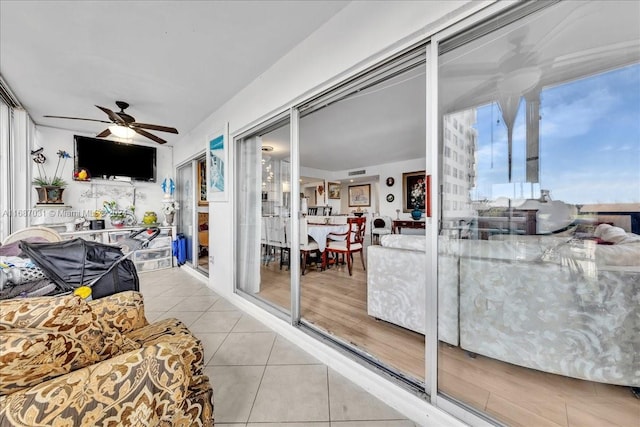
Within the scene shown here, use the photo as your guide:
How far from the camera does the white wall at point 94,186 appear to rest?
12.8 ft

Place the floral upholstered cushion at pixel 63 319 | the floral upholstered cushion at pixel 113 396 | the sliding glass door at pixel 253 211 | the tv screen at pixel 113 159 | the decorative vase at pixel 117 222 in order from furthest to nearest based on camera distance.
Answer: the decorative vase at pixel 117 222
the tv screen at pixel 113 159
the sliding glass door at pixel 253 211
the floral upholstered cushion at pixel 63 319
the floral upholstered cushion at pixel 113 396

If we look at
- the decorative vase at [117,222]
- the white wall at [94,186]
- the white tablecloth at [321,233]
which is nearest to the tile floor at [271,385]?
the white tablecloth at [321,233]

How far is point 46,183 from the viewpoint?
371cm

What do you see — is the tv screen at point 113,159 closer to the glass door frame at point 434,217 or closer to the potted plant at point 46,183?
the potted plant at point 46,183

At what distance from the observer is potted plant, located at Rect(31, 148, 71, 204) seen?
3684 mm

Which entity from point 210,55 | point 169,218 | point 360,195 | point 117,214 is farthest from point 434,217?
point 360,195

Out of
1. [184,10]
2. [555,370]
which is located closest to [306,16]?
[184,10]

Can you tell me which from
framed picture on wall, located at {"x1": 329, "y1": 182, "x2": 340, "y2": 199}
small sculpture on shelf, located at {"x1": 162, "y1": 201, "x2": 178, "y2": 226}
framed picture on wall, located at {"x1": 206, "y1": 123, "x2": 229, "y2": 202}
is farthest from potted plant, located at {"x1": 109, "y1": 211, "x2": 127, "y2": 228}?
framed picture on wall, located at {"x1": 329, "y1": 182, "x2": 340, "y2": 199}

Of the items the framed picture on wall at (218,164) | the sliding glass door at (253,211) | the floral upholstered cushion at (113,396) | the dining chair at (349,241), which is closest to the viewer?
the floral upholstered cushion at (113,396)

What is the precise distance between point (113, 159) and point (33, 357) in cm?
489

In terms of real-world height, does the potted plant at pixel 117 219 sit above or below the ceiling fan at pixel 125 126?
below

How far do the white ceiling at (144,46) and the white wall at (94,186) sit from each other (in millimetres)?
1091

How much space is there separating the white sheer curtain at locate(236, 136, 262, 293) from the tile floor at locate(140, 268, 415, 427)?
1.78 feet

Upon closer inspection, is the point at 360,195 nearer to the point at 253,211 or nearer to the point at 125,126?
the point at 253,211
